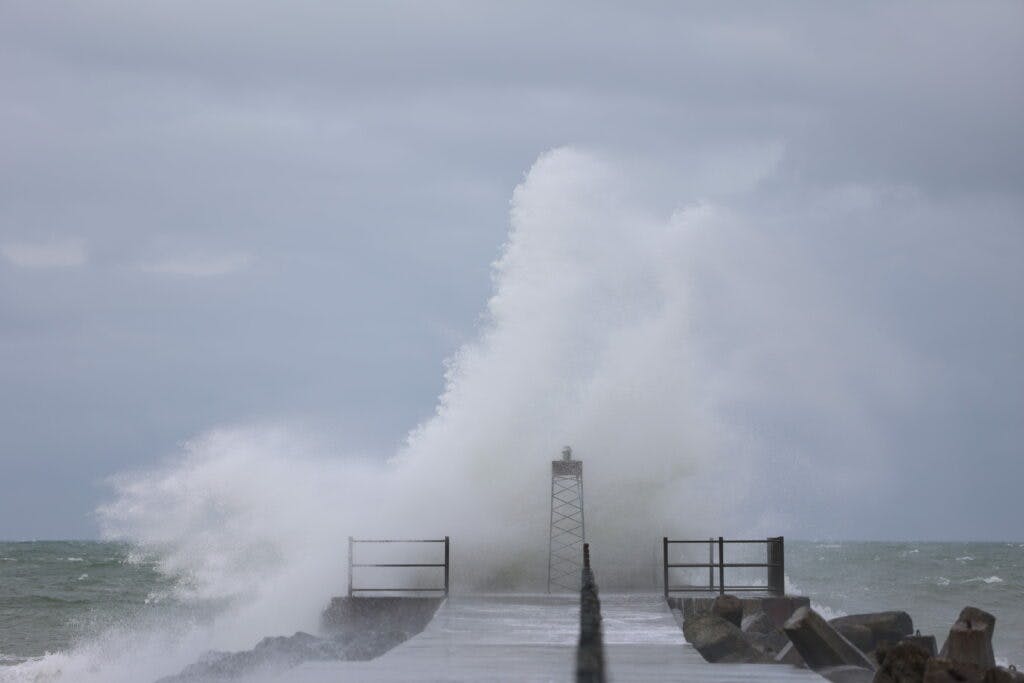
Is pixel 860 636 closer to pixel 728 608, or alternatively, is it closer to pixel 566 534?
pixel 728 608

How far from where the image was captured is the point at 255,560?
32.7m

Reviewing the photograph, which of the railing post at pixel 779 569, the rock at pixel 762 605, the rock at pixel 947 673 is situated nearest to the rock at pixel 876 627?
the rock at pixel 762 605

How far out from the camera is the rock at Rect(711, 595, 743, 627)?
66.0ft

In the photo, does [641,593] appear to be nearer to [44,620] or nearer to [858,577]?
[44,620]

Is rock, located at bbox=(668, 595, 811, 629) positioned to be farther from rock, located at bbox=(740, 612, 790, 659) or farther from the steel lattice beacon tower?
the steel lattice beacon tower

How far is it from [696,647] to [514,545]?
12.2 meters

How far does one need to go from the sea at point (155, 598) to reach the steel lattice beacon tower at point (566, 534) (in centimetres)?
854

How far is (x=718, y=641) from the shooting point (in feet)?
57.2

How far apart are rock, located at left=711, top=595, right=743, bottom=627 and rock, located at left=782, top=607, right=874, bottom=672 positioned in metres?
3.66

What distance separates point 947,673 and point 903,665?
48 cm

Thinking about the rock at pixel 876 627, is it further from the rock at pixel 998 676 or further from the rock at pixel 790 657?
the rock at pixel 998 676

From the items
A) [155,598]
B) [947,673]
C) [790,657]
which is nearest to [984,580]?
[155,598]

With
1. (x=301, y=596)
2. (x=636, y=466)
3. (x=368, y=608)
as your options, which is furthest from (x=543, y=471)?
(x=368, y=608)

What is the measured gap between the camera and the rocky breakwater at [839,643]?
528 inches
